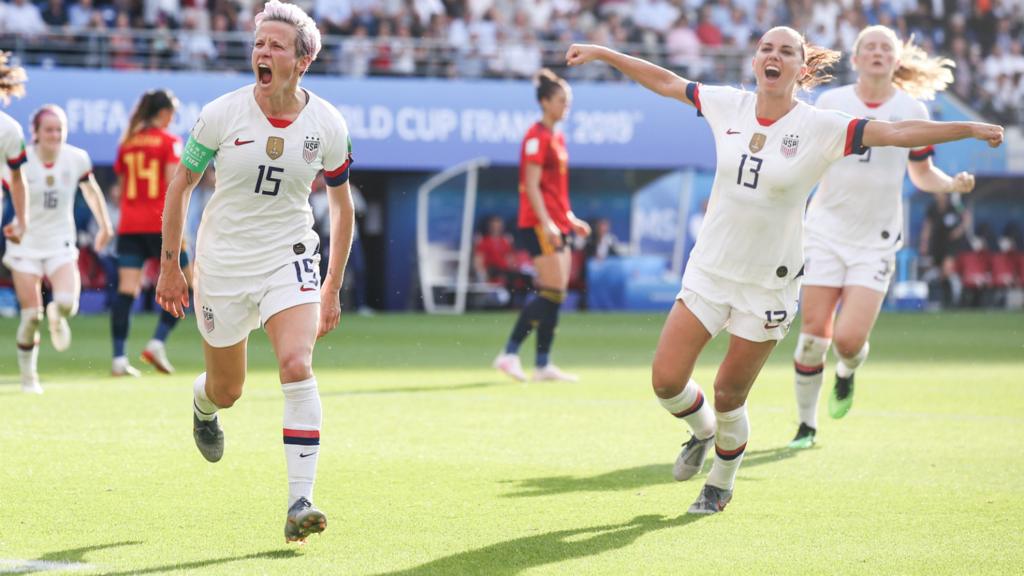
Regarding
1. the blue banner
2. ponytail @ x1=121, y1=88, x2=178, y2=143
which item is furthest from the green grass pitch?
the blue banner

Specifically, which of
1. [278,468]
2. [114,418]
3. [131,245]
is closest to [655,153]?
[131,245]

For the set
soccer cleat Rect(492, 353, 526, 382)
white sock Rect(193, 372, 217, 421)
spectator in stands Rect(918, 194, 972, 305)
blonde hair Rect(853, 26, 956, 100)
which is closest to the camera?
white sock Rect(193, 372, 217, 421)

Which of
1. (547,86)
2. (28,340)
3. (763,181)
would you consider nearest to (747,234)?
(763,181)

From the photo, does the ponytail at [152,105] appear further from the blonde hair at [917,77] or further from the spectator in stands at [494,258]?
the spectator in stands at [494,258]

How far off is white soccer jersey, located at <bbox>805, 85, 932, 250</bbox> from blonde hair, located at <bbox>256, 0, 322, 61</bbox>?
405 centimetres

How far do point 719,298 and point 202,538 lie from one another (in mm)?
2532

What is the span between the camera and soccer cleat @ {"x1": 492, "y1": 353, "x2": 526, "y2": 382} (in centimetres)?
1309

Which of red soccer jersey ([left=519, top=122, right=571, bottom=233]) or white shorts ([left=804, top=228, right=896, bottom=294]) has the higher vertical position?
white shorts ([left=804, top=228, right=896, bottom=294])

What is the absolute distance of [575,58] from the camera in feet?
22.9

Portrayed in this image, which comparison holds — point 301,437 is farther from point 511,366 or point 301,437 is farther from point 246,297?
point 511,366

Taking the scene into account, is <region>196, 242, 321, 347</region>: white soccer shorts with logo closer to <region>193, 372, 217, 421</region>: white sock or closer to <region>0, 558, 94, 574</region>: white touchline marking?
<region>193, 372, 217, 421</region>: white sock

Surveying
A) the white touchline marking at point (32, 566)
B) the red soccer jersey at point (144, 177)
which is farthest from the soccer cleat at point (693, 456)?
the red soccer jersey at point (144, 177)

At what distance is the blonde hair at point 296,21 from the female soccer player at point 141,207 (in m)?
7.44

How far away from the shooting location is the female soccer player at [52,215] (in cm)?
1199
